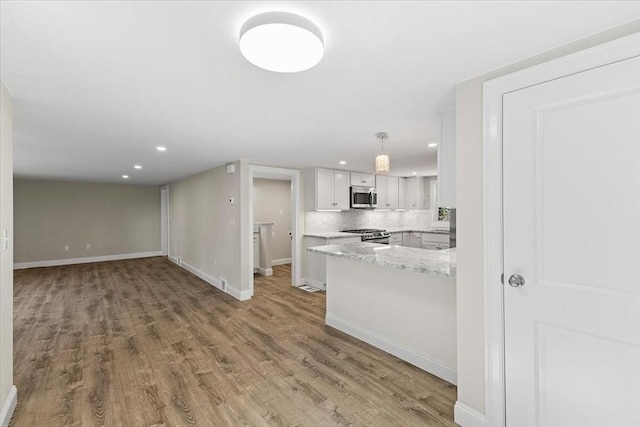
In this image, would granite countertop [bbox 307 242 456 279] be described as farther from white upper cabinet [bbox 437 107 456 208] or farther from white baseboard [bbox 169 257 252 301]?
white baseboard [bbox 169 257 252 301]

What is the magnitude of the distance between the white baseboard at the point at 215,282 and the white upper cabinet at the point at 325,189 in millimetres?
1921

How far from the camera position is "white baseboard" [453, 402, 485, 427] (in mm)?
1786

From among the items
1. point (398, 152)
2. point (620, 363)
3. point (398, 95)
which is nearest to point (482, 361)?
point (620, 363)

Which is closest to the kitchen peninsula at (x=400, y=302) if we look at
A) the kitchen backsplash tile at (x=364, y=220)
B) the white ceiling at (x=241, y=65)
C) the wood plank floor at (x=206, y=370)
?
the wood plank floor at (x=206, y=370)

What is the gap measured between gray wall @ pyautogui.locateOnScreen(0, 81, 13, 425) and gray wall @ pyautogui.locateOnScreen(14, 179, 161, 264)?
7.19 meters

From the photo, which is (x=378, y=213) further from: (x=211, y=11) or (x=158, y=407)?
(x=211, y=11)

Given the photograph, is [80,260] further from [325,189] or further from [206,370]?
[206,370]

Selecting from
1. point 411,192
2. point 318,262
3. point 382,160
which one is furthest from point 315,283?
point 411,192

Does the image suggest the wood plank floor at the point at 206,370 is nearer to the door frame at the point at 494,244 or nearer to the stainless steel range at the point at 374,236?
the door frame at the point at 494,244

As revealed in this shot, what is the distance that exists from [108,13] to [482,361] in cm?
261

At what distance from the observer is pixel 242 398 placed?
2.17 m

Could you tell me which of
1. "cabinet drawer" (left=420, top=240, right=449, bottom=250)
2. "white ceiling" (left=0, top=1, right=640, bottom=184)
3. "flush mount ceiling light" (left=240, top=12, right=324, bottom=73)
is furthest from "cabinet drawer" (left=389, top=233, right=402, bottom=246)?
"flush mount ceiling light" (left=240, top=12, right=324, bottom=73)

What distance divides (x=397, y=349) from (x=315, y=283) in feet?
8.68

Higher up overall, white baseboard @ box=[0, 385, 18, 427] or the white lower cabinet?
the white lower cabinet
